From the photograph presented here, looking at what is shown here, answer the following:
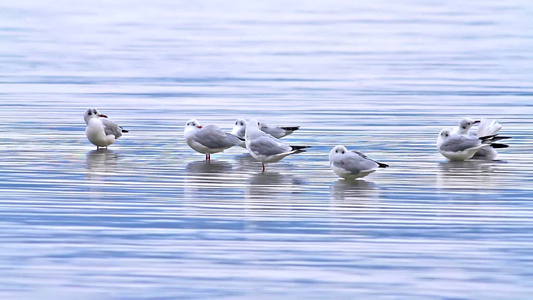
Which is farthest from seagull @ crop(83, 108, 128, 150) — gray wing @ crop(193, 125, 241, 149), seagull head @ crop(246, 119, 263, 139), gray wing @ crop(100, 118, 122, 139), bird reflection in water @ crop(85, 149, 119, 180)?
seagull head @ crop(246, 119, 263, 139)

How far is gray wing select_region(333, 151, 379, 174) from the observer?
1239 centimetres

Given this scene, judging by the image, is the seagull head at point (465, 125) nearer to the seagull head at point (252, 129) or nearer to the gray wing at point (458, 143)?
the gray wing at point (458, 143)

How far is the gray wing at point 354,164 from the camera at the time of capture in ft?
40.7

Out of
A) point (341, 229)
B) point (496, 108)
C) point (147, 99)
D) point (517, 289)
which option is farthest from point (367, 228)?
point (147, 99)

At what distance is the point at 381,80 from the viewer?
23.2 m

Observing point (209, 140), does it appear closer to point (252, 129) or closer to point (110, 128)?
point (252, 129)

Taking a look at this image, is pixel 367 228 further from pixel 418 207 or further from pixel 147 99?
pixel 147 99

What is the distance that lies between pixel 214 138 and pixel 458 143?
274 centimetres

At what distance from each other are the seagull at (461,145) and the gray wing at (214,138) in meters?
2.32

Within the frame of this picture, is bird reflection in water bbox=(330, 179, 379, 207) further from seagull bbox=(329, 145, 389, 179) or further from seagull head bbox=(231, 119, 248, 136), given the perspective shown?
seagull head bbox=(231, 119, 248, 136)

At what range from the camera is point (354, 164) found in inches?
488

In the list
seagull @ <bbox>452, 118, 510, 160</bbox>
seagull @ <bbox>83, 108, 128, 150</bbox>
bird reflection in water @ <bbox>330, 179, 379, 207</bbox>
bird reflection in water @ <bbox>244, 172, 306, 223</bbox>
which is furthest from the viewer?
seagull @ <bbox>83, 108, 128, 150</bbox>

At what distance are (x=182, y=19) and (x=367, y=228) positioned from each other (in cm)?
3206

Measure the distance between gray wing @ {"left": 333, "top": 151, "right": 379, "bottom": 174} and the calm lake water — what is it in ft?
0.59
